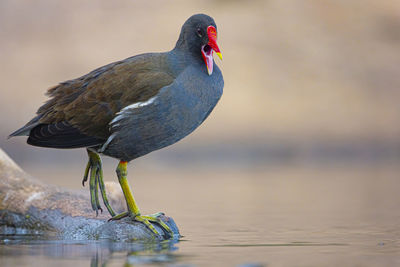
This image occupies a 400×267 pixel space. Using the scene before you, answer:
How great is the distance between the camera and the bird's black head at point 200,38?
34.3 feet

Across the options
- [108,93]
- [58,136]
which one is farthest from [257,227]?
[58,136]

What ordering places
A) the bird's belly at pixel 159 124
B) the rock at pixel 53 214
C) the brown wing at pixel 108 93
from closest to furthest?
the bird's belly at pixel 159 124 → the brown wing at pixel 108 93 → the rock at pixel 53 214

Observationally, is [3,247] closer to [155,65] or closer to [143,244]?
[143,244]

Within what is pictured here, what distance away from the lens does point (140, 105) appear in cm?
1019

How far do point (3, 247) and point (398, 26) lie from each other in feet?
124

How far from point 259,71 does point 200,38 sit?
31.2 meters

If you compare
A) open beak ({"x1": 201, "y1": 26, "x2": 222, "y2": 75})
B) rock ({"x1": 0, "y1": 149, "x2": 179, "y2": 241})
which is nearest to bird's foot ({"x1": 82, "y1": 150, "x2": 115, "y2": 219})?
rock ({"x1": 0, "y1": 149, "x2": 179, "y2": 241})

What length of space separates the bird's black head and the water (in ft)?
7.85

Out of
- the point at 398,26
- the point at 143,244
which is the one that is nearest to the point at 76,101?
the point at 143,244

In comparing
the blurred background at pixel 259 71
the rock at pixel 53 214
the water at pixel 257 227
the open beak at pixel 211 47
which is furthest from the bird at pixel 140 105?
the blurred background at pixel 259 71

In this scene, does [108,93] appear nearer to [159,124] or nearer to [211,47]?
[159,124]

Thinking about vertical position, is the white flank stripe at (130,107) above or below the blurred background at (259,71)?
below

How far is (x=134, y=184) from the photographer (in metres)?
21.5

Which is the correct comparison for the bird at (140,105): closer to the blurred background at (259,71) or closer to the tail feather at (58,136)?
the tail feather at (58,136)
